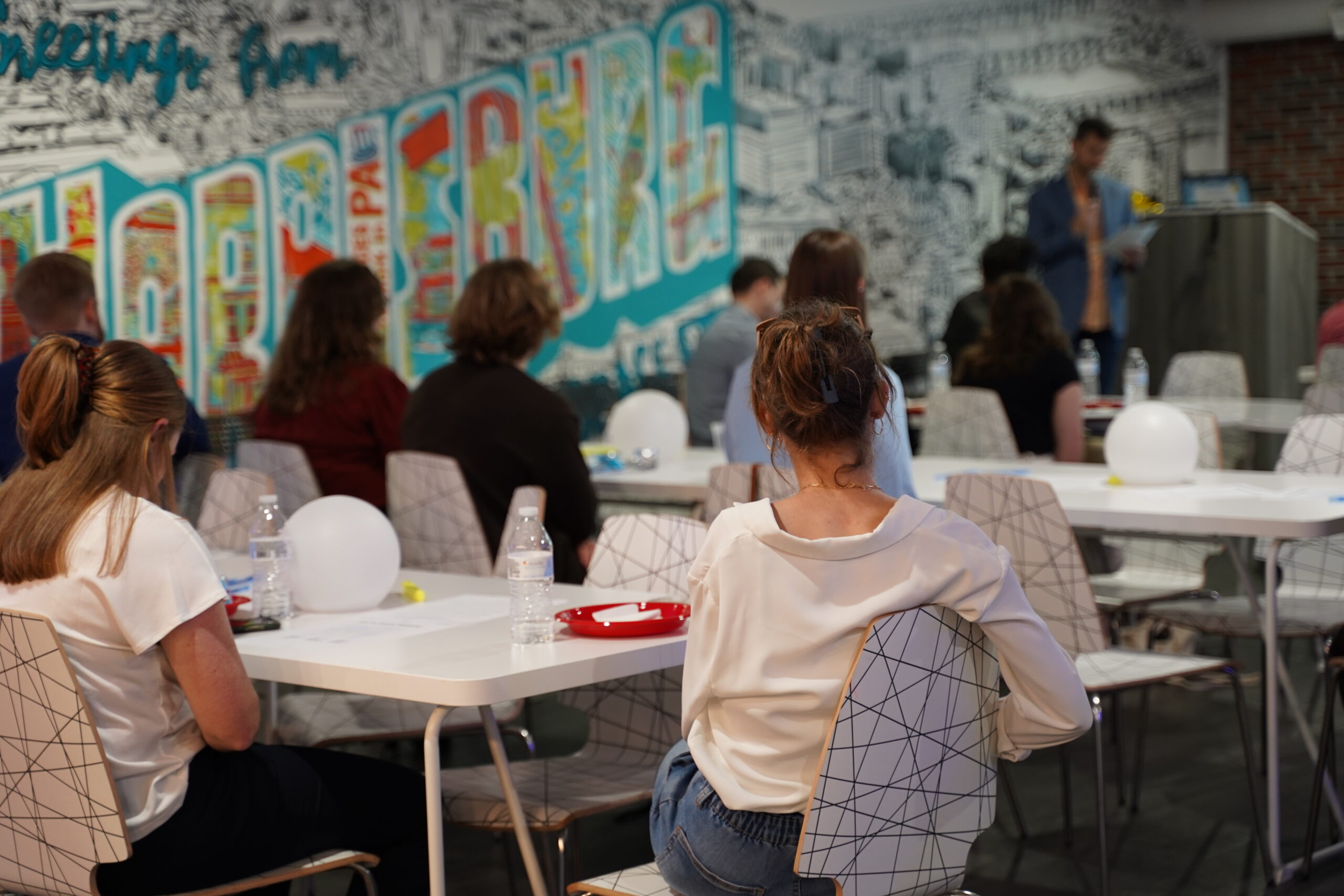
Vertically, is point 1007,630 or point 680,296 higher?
point 680,296

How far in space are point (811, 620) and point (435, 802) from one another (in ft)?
2.18

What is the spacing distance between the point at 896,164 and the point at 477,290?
5274 mm

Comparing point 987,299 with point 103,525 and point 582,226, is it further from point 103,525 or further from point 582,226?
point 103,525

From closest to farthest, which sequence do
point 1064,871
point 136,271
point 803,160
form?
point 1064,871
point 136,271
point 803,160

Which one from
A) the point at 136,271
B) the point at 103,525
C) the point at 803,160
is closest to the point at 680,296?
the point at 803,160

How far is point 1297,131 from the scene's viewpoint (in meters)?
11.1

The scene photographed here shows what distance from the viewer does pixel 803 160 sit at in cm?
806

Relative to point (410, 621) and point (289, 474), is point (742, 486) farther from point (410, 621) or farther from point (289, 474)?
point (289, 474)

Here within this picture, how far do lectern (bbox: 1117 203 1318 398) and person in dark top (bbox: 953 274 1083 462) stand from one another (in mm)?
4215

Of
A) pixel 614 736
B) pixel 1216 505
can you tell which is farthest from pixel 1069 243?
pixel 614 736

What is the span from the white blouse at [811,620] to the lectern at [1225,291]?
7671mm

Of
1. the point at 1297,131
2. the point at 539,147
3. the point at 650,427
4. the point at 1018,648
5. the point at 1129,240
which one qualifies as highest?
the point at 1297,131

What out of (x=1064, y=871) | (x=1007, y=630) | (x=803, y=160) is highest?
(x=803, y=160)

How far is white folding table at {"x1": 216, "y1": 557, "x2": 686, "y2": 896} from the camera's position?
2061mm
